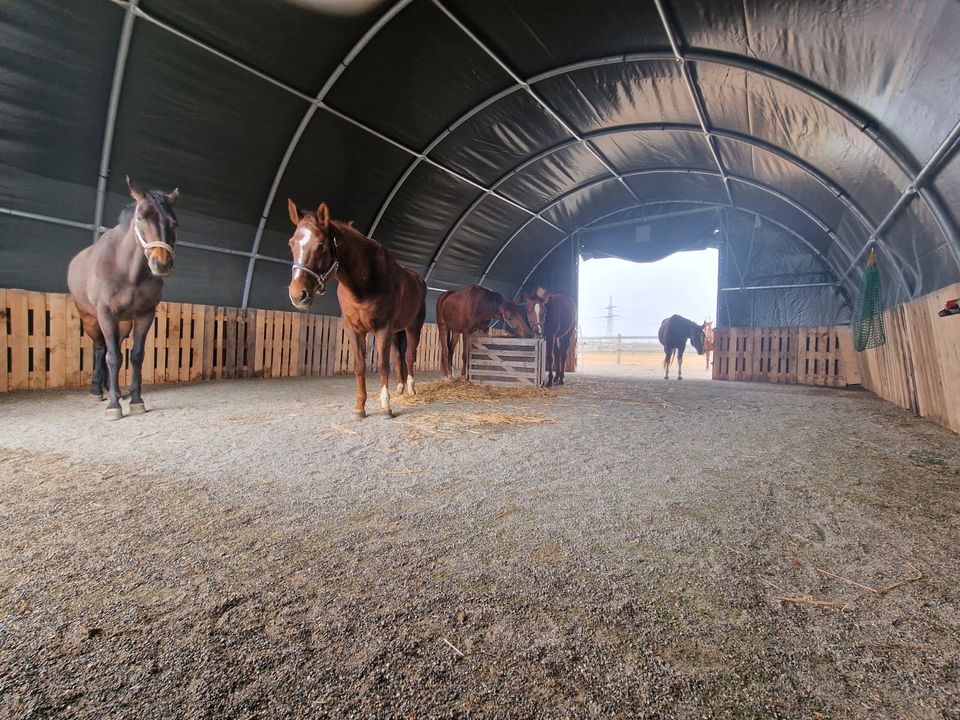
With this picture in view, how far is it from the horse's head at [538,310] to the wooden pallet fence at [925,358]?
221 inches

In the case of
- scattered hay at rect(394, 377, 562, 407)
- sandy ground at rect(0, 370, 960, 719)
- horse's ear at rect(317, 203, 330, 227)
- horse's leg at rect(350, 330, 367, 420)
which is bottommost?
sandy ground at rect(0, 370, 960, 719)

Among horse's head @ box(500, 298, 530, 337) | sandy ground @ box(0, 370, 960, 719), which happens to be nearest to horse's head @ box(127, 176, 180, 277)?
sandy ground @ box(0, 370, 960, 719)

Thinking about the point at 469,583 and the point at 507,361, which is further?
the point at 507,361

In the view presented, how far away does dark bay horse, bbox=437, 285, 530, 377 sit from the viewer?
8688 millimetres

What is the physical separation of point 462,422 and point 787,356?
38.6 feet

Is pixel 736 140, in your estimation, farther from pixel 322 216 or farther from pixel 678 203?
pixel 322 216

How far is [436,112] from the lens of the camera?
8.51 meters

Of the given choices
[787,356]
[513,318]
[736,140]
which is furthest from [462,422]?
[787,356]

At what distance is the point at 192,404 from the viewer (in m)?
5.39

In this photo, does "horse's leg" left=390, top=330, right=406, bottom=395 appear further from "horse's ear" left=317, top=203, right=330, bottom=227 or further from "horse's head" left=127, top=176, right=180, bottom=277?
"horse's head" left=127, top=176, right=180, bottom=277

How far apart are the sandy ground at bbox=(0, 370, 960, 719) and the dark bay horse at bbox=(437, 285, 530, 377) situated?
18.5ft

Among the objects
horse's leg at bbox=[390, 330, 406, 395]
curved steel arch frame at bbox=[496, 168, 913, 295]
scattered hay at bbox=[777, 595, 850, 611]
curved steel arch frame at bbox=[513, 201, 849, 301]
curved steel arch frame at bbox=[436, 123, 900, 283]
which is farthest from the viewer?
curved steel arch frame at bbox=[513, 201, 849, 301]

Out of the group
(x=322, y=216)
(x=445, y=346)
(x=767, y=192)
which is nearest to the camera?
(x=322, y=216)

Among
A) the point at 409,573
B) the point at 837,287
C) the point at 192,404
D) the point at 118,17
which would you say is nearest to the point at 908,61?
the point at 409,573
